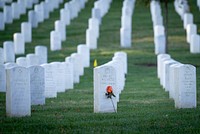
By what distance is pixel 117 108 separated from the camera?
16.9 meters

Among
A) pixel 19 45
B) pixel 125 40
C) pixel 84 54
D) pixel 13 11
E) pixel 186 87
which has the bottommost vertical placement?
pixel 186 87

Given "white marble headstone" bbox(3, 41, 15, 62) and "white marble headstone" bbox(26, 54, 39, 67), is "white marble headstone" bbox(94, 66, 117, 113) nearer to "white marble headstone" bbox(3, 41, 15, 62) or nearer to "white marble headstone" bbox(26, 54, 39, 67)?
"white marble headstone" bbox(26, 54, 39, 67)

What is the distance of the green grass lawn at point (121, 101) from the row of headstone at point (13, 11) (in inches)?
32.7

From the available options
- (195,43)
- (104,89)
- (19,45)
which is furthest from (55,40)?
(104,89)

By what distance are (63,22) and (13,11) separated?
25.2 feet

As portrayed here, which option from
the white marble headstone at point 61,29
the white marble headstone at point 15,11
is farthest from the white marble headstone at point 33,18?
the white marble headstone at point 61,29

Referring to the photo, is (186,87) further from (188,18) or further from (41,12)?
(41,12)

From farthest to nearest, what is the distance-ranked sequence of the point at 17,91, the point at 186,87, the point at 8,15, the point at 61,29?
the point at 8,15 → the point at 61,29 → the point at 186,87 → the point at 17,91

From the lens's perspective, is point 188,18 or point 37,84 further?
point 188,18

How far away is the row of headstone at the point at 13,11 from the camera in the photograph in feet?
136

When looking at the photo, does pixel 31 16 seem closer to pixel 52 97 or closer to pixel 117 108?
pixel 52 97

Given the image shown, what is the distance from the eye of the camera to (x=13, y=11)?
1821 inches

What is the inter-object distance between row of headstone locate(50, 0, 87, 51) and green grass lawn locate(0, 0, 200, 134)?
0.50 m

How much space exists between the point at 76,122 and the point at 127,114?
1.66 m
